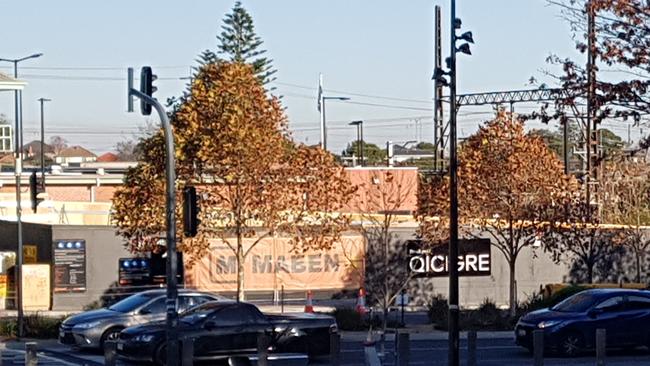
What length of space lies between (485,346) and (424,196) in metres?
10.8

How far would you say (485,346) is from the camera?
2952 centimetres

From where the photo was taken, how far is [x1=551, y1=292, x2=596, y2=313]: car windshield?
27453 mm

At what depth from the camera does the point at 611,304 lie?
89.9ft

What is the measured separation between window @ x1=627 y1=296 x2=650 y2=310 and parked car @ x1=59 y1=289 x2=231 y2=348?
9.40m

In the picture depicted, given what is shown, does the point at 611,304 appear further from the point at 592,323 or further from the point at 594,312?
the point at 592,323

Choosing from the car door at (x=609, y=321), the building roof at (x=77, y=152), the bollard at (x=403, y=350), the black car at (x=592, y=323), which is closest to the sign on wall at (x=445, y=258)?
the black car at (x=592, y=323)

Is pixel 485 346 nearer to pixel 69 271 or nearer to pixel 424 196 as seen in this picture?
pixel 424 196

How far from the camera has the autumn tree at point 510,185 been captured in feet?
Answer: 124

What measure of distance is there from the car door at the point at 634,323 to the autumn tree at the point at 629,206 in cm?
1366

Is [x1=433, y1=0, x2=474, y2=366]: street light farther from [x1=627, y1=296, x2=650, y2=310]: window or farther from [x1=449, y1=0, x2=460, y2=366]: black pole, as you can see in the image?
[x1=627, y1=296, x2=650, y2=310]: window

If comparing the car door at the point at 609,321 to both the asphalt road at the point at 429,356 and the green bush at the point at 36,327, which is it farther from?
the green bush at the point at 36,327

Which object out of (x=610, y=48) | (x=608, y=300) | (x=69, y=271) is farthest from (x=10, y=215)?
(x=610, y=48)

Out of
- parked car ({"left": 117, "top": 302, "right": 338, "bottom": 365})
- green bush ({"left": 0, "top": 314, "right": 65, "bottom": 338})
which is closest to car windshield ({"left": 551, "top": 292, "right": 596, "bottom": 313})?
parked car ({"left": 117, "top": 302, "right": 338, "bottom": 365})

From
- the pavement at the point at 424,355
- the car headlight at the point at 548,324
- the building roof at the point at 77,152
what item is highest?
the building roof at the point at 77,152
